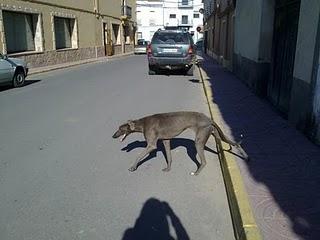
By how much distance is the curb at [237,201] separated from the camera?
139 inches

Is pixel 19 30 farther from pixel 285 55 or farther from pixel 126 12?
pixel 126 12

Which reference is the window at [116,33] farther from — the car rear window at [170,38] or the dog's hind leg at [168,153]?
the dog's hind leg at [168,153]

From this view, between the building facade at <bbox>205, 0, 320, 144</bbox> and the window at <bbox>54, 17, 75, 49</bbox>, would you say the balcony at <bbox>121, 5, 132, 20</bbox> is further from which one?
the building facade at <bbox>205, 0, 320, 144</bbox>

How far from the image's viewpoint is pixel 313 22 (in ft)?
21.5

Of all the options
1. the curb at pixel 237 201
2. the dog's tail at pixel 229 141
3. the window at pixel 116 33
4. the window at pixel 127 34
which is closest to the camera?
the curb at pixel 237 201

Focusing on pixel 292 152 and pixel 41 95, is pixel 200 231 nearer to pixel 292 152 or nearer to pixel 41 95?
pixel 292 152

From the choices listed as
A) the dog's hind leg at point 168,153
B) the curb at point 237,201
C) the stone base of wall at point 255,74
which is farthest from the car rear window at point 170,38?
the dog's hind leg at point 168,153

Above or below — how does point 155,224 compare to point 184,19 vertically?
below

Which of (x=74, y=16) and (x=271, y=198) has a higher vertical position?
(x=74, y=16)

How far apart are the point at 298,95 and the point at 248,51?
20.9 feet

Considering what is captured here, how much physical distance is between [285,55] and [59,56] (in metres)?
19.1

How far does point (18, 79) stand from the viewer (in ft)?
48.0

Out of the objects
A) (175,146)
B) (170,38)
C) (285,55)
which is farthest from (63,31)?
(175,146)

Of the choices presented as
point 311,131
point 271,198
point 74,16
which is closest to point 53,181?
point 271,198
